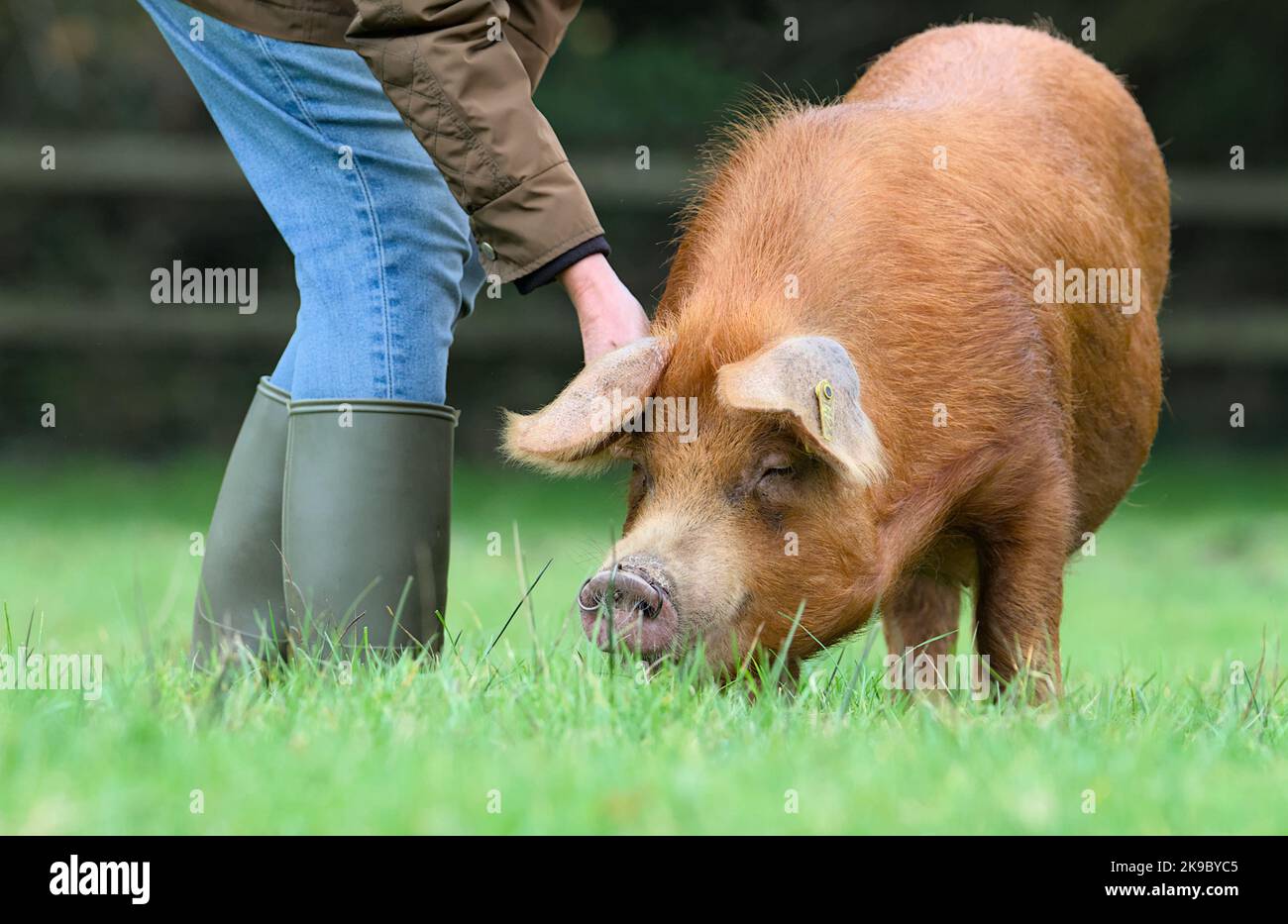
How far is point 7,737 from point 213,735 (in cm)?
26

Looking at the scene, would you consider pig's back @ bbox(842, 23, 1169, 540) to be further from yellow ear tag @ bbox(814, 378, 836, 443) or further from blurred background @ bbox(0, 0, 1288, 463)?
blurred background @ bbox(0, 0, 1288, 463)

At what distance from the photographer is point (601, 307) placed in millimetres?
3082

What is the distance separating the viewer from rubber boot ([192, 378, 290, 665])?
143 inches

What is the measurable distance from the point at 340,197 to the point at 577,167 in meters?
6.14

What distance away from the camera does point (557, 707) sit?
2.62 metres

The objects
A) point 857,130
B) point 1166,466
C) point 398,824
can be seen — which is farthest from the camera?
point 1166,466

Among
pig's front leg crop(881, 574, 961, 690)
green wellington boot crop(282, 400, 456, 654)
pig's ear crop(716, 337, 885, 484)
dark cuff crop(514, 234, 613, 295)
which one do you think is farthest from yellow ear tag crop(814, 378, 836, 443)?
pig's front leg crop(881, 574, 961, 690)

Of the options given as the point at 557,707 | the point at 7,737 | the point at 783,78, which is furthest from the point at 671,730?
the point at 783,78

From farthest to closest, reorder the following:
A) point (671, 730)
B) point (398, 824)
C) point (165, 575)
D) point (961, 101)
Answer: point (165, 575) < point (961, 101) < point (671, 730) < point (398, 824)

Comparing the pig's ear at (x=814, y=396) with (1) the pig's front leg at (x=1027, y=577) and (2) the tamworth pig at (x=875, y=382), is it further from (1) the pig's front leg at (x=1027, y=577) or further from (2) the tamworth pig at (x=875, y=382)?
(1) the pig's front leg at (x=1027, y=577)

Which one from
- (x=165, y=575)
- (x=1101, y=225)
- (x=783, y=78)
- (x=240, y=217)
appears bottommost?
(x=165, y=575)

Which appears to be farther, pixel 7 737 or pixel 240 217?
pixel 240 217

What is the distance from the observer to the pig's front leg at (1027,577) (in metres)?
3.42

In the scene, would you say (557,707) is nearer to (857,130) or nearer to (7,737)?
(7,737)
